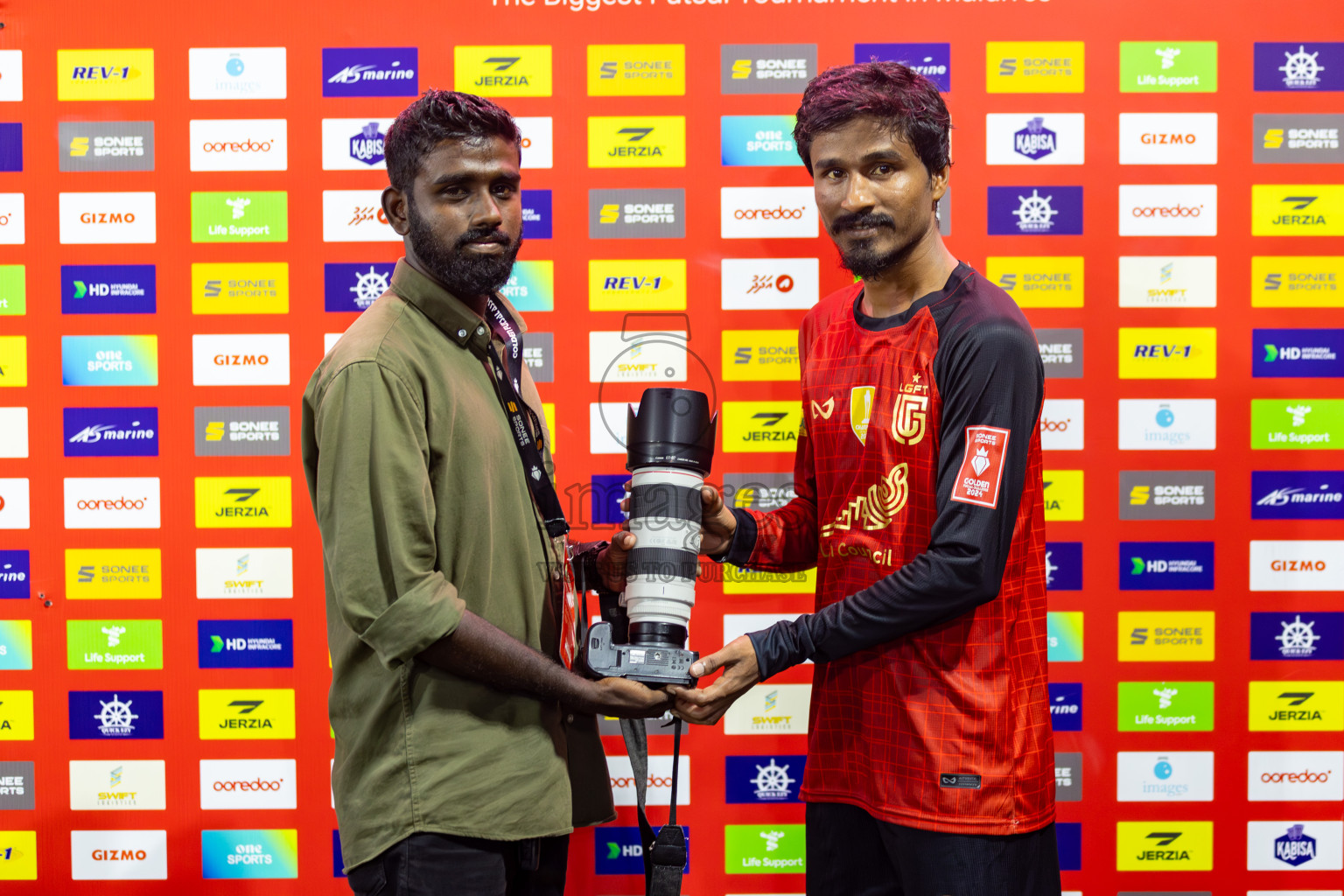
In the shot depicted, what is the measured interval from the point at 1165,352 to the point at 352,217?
206 cm

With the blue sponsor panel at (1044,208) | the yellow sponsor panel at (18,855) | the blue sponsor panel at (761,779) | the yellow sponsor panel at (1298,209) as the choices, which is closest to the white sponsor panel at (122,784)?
the yellow sponsor panel at (18,855)

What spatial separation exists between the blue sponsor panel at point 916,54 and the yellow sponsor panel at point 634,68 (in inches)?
17.4

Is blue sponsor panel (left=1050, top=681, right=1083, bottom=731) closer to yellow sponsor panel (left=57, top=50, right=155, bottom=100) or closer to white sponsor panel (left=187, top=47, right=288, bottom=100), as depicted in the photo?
white sponsor panel (left=187, top=47, right=288, bottom=100)

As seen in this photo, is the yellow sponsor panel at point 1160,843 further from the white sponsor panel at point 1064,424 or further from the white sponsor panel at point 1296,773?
the white sponsor panel at point 1064,424

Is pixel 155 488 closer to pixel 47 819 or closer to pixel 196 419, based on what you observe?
pixel 196 419

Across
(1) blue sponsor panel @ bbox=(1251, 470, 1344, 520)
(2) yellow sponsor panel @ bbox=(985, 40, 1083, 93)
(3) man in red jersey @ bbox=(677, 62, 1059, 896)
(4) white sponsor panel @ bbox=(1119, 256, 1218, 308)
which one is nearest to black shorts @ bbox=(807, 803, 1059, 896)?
(3) man in red jersey @ bbox=(677, 62, 1059, 896)

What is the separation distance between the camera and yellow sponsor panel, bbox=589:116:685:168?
2.20m

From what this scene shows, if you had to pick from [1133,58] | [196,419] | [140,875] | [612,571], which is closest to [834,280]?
[1133,58]

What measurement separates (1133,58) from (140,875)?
3258 mm

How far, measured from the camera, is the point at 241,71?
7.25 feet

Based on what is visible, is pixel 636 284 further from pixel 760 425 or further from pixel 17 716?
pixel 17 716

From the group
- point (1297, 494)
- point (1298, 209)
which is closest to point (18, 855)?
point (1297, 494)

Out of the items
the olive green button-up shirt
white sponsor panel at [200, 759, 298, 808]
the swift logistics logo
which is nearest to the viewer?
the olive green button-up shirt

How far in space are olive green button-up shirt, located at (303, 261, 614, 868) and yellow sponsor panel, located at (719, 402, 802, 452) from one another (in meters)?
0.88
